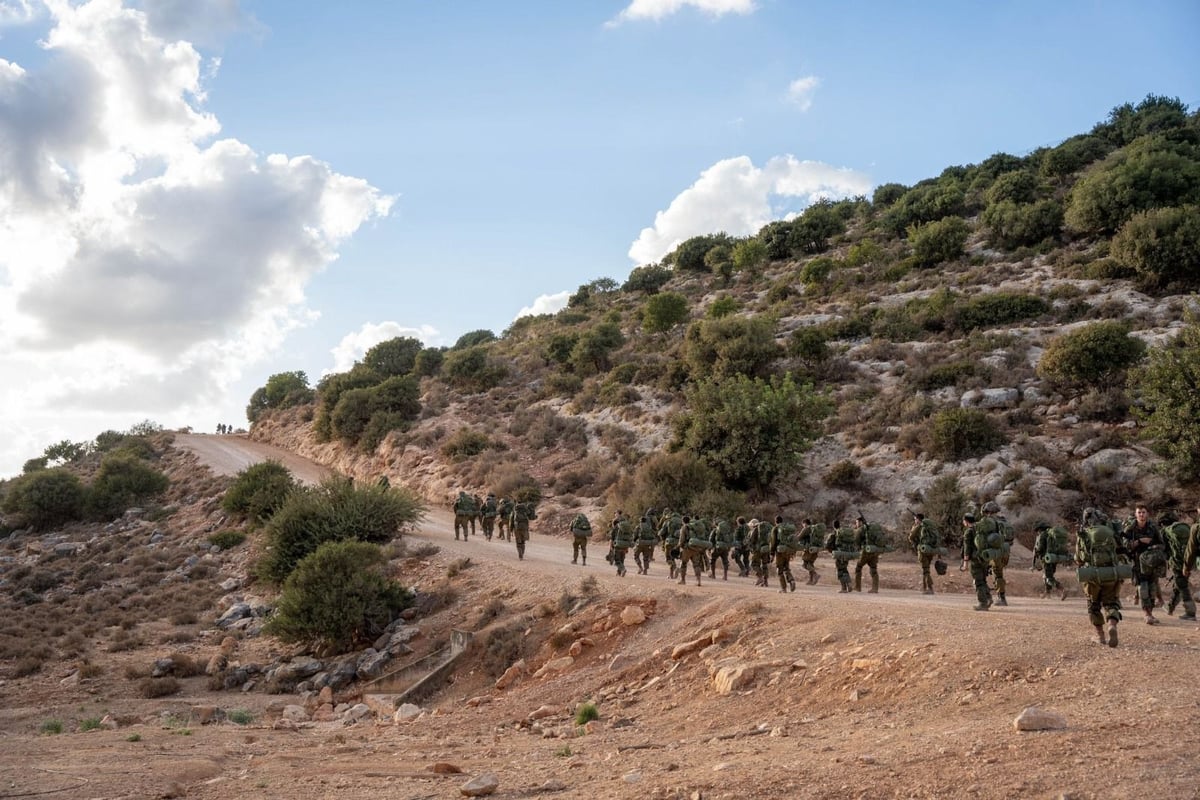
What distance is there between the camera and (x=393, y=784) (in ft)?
26.6

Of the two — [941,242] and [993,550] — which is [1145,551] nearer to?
[993,550]

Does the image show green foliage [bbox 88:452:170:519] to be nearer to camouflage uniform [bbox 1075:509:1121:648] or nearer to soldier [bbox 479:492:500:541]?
soldier [bbox 479:492:500:541]

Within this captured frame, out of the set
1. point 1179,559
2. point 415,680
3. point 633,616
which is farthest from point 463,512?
point 1179,559

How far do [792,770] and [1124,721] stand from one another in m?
2.98

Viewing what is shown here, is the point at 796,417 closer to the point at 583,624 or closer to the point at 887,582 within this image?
the point at 887,582

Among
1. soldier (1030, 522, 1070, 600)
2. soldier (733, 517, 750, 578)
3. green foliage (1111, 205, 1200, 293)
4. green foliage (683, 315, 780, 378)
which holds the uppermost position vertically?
green foliage (1111, 205, 1200, 293)

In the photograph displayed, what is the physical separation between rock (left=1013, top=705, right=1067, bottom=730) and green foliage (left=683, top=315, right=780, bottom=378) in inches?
1205

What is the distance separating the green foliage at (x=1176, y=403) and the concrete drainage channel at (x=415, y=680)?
64.3ft

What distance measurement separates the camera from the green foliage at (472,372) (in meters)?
54.8

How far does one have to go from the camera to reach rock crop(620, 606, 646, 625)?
1516cm

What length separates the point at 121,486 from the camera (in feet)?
145

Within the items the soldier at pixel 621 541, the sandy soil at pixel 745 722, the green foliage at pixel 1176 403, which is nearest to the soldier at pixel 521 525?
the soldier at pixel 621 541

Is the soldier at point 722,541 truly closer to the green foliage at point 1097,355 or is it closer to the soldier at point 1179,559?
the soldier at point 1179,559

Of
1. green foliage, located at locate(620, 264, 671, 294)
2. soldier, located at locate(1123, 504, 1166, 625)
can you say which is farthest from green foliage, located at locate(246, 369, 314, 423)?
soldier, located at locate(1123, 504, 1166, 625)
